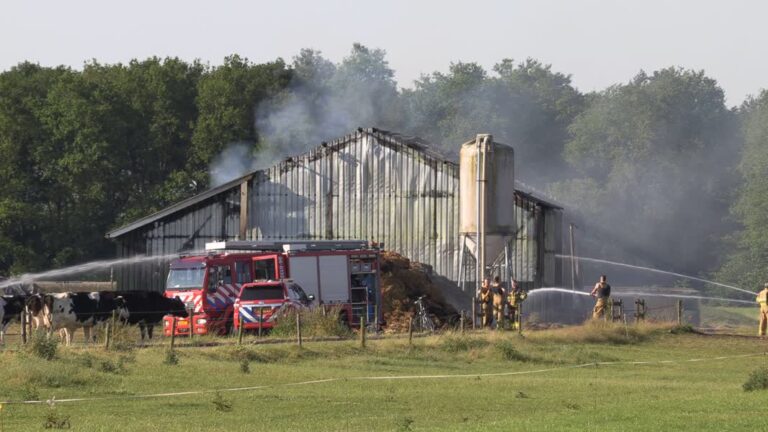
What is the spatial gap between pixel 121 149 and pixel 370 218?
3019cm

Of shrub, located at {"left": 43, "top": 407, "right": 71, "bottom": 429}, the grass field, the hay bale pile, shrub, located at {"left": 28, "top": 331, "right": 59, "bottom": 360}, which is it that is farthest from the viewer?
the hay bale pile

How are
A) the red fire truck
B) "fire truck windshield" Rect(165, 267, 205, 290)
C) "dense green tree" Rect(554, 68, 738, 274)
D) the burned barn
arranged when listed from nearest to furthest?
the red fire truck
"fire truck windshield" Rect(165, 267, 205, 290)
the burned barn
"dense green tree" Rect(554, 68, 738, 274)

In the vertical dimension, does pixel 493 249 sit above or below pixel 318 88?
below

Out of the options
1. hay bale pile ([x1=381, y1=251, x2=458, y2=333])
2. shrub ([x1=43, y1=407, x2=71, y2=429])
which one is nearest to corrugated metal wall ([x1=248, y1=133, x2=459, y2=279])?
hay bale pile ([x1=381, y1=251, x2=458, y2=333])

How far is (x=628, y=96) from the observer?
12644cm

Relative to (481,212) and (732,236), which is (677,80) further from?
(481,212)

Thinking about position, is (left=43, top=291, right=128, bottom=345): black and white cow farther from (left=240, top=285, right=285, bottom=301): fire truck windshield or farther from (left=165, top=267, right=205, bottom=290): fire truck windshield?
(left=165, top=267, right=205, bottom=290): fire truck windshield

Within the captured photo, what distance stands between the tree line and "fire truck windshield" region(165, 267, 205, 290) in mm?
18330

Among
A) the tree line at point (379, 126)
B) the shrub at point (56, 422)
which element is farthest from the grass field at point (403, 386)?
the tree line at point (379, 126)

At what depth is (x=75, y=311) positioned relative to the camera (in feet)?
138

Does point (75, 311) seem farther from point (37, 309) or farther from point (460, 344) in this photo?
point (460, 344)

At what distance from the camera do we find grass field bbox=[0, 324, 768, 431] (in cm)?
2352

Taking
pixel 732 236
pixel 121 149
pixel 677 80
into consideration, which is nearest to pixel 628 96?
pixel 677 80

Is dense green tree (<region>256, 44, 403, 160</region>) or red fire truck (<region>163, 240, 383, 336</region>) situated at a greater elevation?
dense green tree (<region>256, 44, 403, 160</region>)
